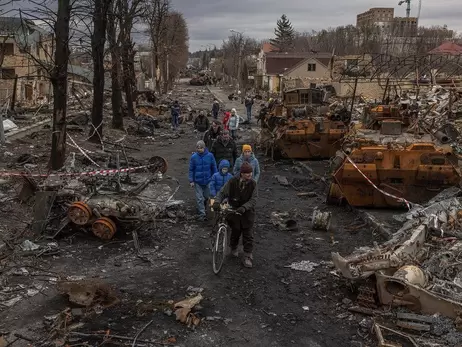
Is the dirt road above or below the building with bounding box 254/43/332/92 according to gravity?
below

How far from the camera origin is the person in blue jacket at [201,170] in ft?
32.2

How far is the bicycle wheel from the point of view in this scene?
292 inches

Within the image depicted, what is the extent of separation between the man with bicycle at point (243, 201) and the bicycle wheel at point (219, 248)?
0.27 metres

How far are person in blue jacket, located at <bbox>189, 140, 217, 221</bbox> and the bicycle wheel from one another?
2.43 metres

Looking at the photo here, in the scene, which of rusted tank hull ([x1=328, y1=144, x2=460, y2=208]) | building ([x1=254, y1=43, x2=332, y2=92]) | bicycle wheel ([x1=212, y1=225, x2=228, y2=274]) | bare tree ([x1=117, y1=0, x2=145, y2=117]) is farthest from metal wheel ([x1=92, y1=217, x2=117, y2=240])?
building ([x1=254, y1=43, x2=332, y2=92])

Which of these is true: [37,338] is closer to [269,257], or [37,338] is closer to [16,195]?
[269,257]

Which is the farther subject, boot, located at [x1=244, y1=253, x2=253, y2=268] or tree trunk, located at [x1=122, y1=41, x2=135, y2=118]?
tree trunk, located at [x1=122, y1=41, x2=135, y2=118]

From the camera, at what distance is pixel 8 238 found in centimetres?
826

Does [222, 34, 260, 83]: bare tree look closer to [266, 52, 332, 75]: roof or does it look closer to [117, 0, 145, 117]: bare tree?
[266, 52, 332, 75]: roof

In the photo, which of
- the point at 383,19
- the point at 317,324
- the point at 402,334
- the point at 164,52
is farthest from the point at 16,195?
the point at 383,19

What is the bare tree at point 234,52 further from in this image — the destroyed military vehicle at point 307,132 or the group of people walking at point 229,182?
the group of people walking at point 229,182

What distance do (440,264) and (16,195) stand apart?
805 cm

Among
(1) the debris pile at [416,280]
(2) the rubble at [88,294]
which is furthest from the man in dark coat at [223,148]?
(2) the rubble at [88,294]

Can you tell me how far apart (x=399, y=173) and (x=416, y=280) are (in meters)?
4.46
